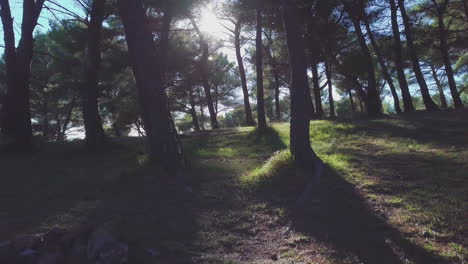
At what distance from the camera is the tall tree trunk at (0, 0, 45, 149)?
8312 millimetres

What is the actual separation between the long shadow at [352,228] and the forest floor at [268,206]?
1 centimetres

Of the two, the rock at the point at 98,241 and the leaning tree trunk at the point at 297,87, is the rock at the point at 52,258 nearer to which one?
the rock at the point at 98,241

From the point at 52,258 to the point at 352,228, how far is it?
2913 millimetres

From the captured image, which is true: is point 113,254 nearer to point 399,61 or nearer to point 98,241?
point 98,241

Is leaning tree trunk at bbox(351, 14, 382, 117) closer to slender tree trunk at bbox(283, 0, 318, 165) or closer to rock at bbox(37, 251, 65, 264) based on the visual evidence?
slender tree trunk at bbox(283, 0, 318, 165)

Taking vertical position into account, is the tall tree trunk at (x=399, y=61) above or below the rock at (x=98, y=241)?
above

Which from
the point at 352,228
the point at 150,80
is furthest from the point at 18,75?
the point at 352,228

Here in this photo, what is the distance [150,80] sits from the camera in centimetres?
581

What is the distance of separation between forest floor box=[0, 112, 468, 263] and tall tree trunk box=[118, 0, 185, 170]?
397mm

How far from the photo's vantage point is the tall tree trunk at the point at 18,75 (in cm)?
831

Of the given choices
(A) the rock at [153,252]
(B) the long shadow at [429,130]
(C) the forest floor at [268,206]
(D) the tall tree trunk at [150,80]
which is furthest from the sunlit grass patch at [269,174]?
(B) the long shadow at [429,130]

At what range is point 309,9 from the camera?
13961 millimetres

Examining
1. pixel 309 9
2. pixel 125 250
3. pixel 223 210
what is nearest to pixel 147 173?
pixel 223 210

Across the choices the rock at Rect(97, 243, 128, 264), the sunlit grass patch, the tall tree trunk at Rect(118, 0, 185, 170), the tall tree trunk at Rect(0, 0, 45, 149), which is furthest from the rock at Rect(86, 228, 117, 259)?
the tall tree trunk at Rect(0, 0, 45, 149)
